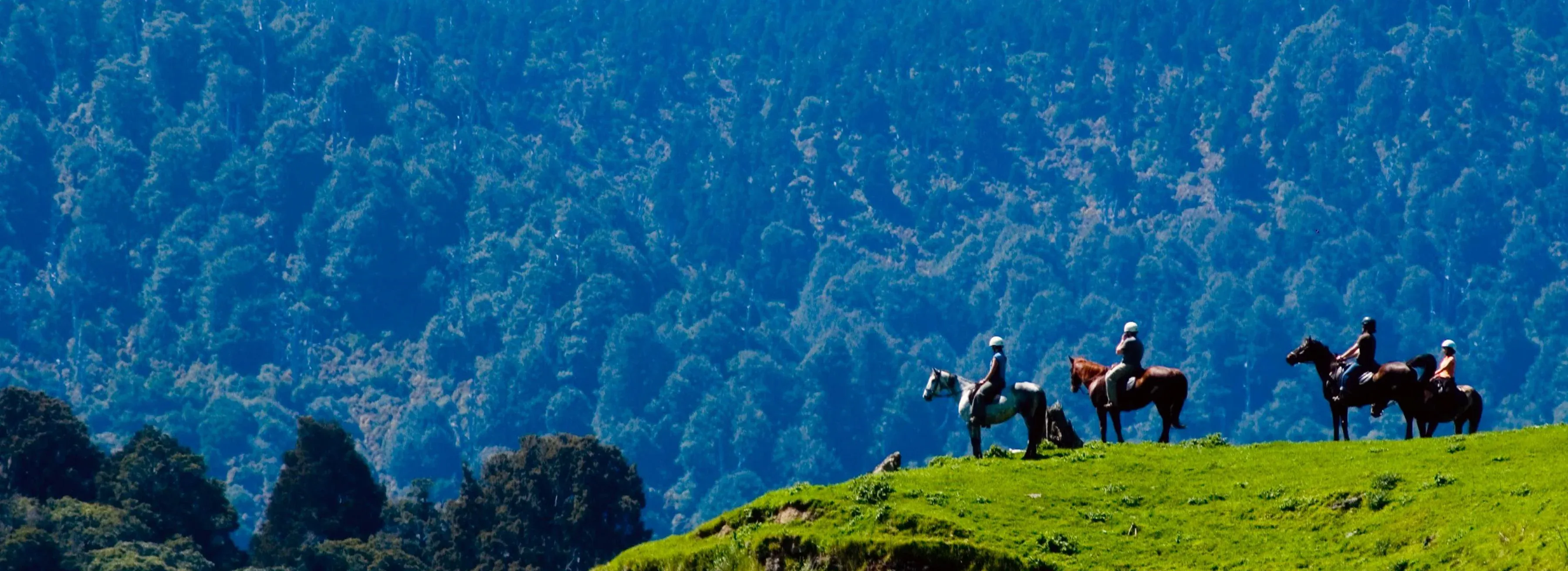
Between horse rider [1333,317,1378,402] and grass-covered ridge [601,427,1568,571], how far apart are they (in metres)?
2.62

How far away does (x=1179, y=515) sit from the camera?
160 ft

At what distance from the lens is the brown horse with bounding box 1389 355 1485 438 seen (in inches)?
2196

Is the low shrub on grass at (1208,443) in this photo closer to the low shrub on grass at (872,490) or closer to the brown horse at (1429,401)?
the brown horse at (1429,401)

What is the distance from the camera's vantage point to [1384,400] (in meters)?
56.2

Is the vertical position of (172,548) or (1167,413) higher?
(172,548)

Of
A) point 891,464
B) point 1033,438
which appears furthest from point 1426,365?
point 891,464

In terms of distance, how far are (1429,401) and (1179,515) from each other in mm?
10384

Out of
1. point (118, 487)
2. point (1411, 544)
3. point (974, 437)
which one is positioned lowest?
point (1411, 544)

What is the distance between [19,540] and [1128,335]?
75974 millimetres

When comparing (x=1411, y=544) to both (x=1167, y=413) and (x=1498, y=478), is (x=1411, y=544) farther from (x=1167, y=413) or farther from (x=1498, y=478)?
(x=1167, y=413)

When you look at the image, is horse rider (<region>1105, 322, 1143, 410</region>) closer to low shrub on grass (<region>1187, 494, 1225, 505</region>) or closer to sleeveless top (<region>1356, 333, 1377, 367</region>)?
sleeveless top (<region>1356, 333, 1377, 367</region>)

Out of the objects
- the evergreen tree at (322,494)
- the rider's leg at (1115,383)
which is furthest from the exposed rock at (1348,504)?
the evergreen tree at (322,494)

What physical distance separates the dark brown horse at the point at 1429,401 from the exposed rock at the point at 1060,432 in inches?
278

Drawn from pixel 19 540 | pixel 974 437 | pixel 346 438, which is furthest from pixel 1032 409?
pixel 346 438
